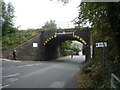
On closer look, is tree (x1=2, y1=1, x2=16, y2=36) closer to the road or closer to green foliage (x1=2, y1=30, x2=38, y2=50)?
green foliage (x1=2, y1=30, x2=38, y2=50)

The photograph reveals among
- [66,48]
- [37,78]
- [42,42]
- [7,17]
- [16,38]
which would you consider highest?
[7,17]

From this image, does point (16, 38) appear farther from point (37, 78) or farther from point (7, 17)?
point (37, 78)

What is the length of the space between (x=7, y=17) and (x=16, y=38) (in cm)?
413

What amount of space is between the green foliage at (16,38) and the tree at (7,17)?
1.05m

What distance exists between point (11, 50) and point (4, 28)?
4.07 metres

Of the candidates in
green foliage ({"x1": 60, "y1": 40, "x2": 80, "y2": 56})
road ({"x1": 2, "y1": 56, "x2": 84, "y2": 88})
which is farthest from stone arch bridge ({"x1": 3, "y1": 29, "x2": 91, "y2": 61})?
green foliage ({"x1": 60, "y1": 40, "x2": 80, "y2": 56})

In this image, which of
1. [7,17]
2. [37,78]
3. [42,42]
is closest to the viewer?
[37,78]

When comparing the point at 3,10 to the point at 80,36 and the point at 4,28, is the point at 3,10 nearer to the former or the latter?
the point at 4,28

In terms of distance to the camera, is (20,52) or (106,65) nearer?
(106,65)

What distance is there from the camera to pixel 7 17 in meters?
23.8

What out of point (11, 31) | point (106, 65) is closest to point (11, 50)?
point (11, 31)

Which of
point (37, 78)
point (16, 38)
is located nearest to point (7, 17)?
point (16, 38)

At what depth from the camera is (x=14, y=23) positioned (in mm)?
26750

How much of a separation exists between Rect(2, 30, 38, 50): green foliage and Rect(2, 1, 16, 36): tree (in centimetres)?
105
